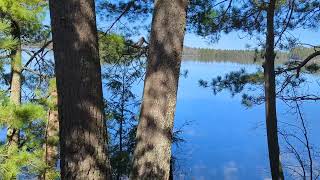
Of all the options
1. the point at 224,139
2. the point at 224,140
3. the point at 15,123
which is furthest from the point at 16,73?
the point at 224,139

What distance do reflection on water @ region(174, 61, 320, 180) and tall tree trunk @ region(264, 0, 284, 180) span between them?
2751mm

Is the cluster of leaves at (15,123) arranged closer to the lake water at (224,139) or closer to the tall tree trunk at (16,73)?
the tall tree trunk at (16,73)

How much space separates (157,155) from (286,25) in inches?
230

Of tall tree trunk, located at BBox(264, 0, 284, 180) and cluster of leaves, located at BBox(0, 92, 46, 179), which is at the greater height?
tall tree trunk, located at BBox(264, 0, 284, 180)

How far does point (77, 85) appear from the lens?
2.12 m

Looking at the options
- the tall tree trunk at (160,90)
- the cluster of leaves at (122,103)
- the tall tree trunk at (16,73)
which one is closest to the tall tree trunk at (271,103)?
the cluster of leaves at (122,103)

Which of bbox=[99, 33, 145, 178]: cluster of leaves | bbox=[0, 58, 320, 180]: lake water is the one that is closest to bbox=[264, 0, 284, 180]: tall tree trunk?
bbox=[99, 33, 145, 178]: cluster of leaves

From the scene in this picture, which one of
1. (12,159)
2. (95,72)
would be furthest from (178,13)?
(12,159)

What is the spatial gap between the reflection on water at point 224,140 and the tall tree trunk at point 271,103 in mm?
2751

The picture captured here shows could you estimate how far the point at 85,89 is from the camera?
2131 millimetres

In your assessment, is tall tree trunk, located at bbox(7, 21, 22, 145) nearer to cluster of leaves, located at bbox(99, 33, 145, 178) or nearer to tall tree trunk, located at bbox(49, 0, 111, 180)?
cluster of leaves, located at bbox(99, 33, 145, 178)

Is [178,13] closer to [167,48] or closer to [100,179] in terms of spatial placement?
[167,48]

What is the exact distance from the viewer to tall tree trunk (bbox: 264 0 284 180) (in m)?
6.62

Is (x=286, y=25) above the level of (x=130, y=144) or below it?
above
